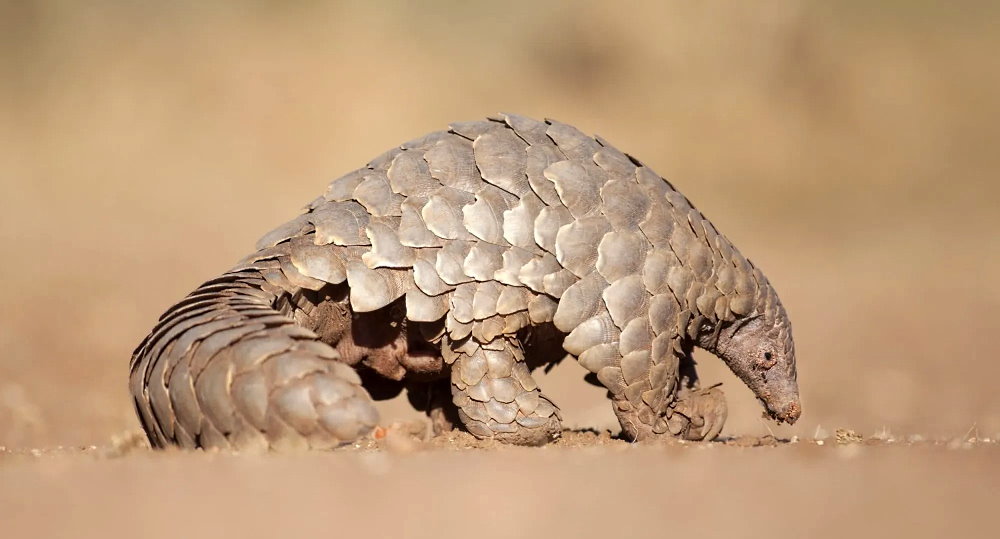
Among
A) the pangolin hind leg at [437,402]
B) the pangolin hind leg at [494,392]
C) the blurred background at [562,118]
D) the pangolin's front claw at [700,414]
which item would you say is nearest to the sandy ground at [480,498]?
the pangolin hind leg at [494,392]

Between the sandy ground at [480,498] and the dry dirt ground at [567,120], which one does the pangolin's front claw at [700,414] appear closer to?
the sandy ground at [480,498]

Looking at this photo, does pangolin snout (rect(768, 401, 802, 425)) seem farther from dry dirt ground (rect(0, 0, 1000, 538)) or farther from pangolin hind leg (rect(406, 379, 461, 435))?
dry dirt ground (rect(0, 0, 1000, 538))

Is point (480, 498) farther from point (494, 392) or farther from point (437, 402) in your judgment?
point (437, 402)

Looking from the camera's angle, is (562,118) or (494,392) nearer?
(494,392)

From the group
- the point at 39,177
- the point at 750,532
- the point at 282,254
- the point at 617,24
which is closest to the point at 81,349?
the point at 39,177

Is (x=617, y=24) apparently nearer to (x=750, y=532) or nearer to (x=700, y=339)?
(x=700, y=339)

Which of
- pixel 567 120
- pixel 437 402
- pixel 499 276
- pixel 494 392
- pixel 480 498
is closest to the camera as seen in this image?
pixel 480 498

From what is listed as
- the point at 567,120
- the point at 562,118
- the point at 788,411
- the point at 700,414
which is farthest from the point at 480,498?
the point at 567,120

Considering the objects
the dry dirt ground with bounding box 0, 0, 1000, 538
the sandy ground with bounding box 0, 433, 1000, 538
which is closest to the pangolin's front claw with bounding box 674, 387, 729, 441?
the sandy ground with bounding box 0, 433, 1000, 538
